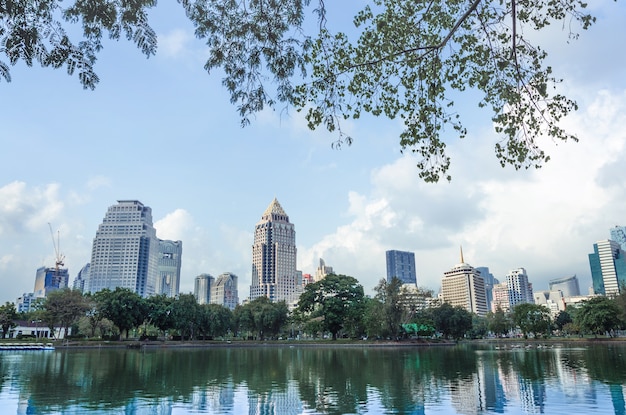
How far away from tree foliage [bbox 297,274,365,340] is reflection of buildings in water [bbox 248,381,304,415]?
4752 cm

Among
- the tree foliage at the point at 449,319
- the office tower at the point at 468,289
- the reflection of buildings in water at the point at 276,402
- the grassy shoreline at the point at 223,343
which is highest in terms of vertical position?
the office tower at the point at 468,289

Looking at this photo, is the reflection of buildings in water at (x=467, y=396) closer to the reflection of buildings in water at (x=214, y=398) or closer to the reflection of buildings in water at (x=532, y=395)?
the reflection of buildings in water at (x=532, y=395)

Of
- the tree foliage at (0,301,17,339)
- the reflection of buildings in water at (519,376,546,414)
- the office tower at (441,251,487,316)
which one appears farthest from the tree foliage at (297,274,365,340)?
the office tower at (441,251,487,316)

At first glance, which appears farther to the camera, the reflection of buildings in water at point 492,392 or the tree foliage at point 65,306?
the tree foliage at point 65,306

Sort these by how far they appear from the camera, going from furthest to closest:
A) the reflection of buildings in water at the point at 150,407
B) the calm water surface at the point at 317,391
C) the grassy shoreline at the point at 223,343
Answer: the grassy shoreline at the point at 223,343, the calm water surface at the point at 317,391, the reflection of buildings in water at the point at 150,407

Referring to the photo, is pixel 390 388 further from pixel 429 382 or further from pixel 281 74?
pixel 281 74

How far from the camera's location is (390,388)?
1798 cm

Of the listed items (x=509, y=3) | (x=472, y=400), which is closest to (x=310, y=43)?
(x=509, y=3)

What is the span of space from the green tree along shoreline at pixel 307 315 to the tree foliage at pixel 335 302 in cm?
13

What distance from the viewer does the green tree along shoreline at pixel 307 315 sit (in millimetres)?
57625

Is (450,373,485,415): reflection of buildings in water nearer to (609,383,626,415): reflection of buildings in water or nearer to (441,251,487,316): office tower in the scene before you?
(609,383,626,415): reflection of buildings in water

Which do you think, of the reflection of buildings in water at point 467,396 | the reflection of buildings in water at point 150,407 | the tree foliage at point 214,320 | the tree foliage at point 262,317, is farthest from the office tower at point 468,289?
the reflection of buildings in water at point 150,407

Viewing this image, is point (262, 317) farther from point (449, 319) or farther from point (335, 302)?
point (449, 319)

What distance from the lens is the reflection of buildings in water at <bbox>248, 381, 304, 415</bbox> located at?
1385 cm
